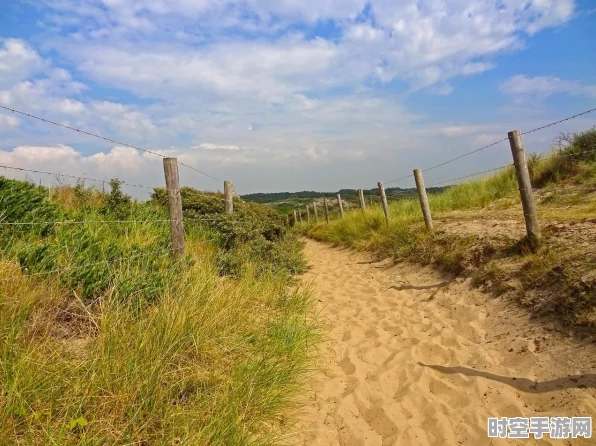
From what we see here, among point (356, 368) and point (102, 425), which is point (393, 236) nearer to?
point (356, 368)

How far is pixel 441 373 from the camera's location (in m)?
3.38

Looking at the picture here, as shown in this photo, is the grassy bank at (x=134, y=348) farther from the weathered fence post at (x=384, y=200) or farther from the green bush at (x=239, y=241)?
the weathered fence post at (x=384, y=200)

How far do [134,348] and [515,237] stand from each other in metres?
5.06

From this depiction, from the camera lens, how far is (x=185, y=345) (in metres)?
2.82

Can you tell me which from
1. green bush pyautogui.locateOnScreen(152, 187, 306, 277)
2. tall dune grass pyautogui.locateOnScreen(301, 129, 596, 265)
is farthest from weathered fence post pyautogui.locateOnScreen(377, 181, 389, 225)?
green bush pyautogui.locateOnScreen(152, 187, 306, 277)

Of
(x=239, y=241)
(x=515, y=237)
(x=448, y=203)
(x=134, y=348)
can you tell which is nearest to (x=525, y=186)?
(x=515, y=237)

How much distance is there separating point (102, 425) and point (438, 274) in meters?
5.06

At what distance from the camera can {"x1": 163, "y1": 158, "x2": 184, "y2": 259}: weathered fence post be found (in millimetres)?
4434

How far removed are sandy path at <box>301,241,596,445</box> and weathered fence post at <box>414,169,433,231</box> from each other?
2.66 m

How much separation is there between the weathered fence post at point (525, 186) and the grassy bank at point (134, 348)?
9.97 feet

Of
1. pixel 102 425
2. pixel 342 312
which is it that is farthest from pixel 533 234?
pixel 102 425

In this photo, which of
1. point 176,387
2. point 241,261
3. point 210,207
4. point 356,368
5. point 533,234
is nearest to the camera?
point 176,387

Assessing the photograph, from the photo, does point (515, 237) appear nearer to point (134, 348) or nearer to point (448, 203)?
point (134, 348)

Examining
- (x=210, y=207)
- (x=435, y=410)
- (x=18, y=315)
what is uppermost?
(x=210, y=207)
